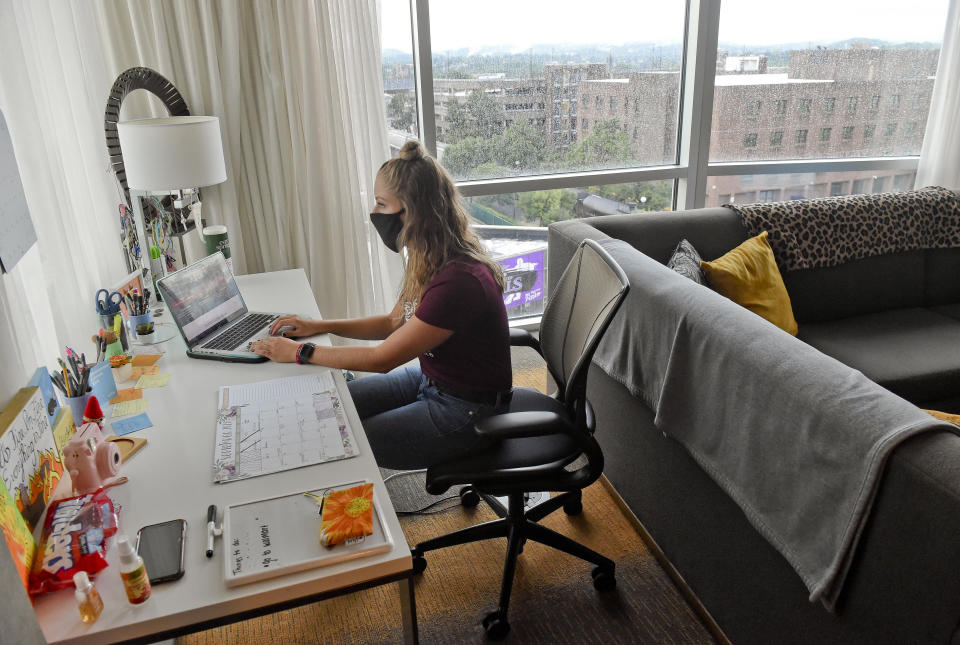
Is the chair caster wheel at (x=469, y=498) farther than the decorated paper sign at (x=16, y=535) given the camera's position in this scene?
Yes

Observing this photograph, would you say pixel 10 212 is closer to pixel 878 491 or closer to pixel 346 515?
pixel 346 515

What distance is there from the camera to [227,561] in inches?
40.8

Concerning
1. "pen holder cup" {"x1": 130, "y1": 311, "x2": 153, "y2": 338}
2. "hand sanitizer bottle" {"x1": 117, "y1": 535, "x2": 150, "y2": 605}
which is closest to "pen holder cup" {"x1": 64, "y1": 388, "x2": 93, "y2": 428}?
"pen holder cup" {"x1": 130, "y1": 311, "x2": 153, "y2": 338}

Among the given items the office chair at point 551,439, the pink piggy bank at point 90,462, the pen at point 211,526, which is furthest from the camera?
the office chair at point 551,439

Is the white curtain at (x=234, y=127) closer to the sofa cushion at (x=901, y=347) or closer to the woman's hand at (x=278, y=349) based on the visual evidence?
the woman's hand at (x=278, y=349)

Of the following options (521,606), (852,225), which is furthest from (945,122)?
(521,606)

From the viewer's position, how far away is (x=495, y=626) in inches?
69.6

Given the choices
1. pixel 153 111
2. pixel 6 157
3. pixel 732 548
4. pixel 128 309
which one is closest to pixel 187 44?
pixel 153 111

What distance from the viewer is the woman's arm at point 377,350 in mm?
1663

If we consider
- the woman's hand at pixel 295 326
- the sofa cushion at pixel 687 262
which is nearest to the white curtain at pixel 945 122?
the sofa cushion at pixel 687 262

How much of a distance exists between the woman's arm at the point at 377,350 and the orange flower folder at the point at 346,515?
0.52 meters

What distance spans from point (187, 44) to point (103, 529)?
6.38 ft

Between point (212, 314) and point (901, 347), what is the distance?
7.96 feet

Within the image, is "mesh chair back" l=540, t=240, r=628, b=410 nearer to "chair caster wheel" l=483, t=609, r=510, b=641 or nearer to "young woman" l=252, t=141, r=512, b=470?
"young woman" l=252, t=141, r=512, b=470
